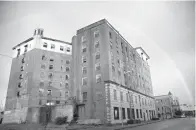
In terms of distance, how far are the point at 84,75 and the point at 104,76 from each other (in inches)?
234

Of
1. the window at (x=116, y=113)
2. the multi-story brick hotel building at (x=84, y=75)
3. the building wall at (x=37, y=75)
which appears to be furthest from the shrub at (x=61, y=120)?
the building wall at (x=37, y=75)

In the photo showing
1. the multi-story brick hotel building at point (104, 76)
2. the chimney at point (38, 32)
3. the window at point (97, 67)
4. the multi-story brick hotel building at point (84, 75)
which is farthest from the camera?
the chimney at point (38, 32)

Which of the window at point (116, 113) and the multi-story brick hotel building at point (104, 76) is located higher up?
the multi-story brick hotel building at point (104, 76)

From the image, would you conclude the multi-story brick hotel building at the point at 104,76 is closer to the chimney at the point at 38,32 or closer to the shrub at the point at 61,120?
the shrub at the point at 61,120

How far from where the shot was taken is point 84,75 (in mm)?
38000

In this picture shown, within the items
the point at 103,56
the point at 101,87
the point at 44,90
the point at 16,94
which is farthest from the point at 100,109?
the point at 16,94

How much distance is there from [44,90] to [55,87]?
396cm

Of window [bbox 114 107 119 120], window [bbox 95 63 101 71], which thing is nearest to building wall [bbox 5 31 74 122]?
window [bbox 95 63 101 71]

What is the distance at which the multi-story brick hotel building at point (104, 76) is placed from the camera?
32.3 meters

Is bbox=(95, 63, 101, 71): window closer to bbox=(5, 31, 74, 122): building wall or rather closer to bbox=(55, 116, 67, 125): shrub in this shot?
bbox=(5, 31, 74, 122): building wall

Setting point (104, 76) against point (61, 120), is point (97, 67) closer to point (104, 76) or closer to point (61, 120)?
point (104, 76)

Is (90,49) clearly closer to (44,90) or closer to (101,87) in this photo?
(101,87)

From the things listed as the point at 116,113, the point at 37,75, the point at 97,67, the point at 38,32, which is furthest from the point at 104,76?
the point at 38,32

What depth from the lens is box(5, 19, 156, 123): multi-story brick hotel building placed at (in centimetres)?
3356
